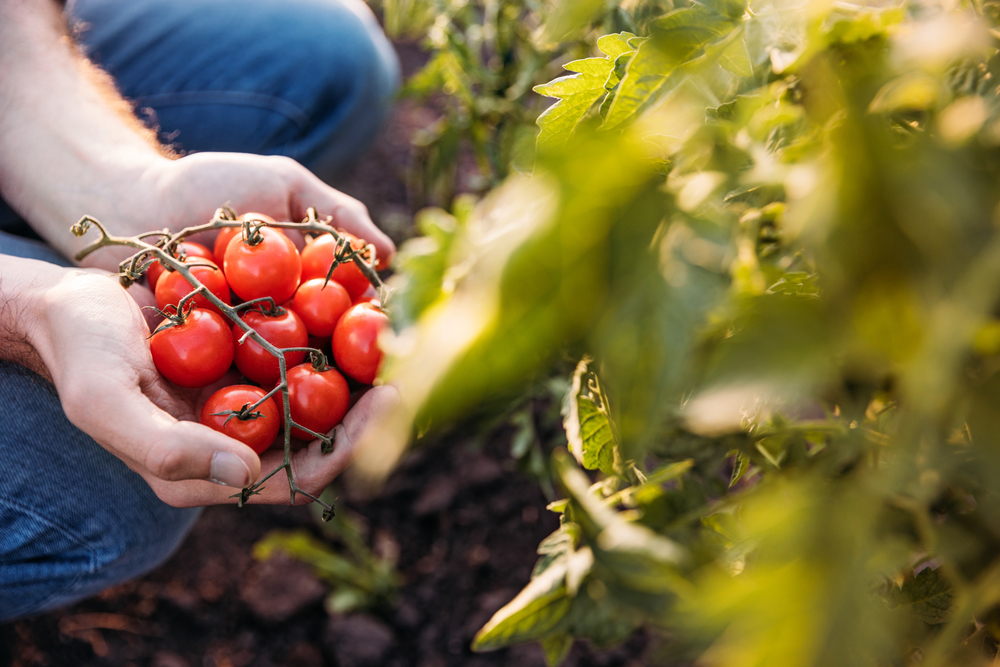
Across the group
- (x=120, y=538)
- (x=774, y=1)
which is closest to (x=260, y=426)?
(x=120, y=538)

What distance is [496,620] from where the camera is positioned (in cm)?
49

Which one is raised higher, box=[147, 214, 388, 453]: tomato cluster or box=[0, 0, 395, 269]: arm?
box=[0, 0, 395, 269]: arm

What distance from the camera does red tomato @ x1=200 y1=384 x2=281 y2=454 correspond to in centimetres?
89

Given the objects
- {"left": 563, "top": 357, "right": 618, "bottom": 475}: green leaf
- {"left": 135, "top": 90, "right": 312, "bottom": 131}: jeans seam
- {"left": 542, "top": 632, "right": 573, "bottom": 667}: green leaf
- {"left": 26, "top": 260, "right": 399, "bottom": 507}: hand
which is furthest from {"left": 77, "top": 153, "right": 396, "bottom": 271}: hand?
{"left": 542, "top": 632, "right": 573, "bottom": 667}: green leaf

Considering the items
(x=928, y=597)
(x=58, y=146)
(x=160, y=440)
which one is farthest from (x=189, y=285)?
(x=928, y=597)

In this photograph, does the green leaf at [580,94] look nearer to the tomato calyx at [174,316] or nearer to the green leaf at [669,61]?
the green leaf at [669,61]

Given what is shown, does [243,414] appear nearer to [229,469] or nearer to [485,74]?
[229,469]

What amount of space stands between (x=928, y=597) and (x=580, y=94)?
524 millimetres

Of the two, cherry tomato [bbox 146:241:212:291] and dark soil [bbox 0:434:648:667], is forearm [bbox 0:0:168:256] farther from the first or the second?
dark soil [bbox 0:434:648:667]

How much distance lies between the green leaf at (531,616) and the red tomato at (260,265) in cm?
71

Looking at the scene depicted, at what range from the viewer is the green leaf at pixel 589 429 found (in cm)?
57

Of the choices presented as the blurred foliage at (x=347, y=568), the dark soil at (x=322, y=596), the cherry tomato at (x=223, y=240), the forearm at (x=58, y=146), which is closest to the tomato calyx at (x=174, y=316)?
the cherry tomato at (x=223, y=240)

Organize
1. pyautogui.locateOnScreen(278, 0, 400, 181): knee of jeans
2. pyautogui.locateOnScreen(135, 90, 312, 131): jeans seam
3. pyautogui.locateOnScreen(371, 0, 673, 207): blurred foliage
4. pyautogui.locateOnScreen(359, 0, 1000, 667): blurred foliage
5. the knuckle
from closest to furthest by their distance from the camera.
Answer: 1. pyautogui.locateOnScreen(359, 0, 1000, 667): blurred foliage
2. the knuckle
3. pyautogui.locateOnScreen(371, 0, 673, 207): blurred foliage
4. pyautogui.locateOnScreen(135, 90, 312, 131): jeans seam
5. pyautogui.locateOnScreen(278, 0, 400, 181): knee of jeans

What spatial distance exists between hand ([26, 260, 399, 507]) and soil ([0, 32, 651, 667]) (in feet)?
1.94
